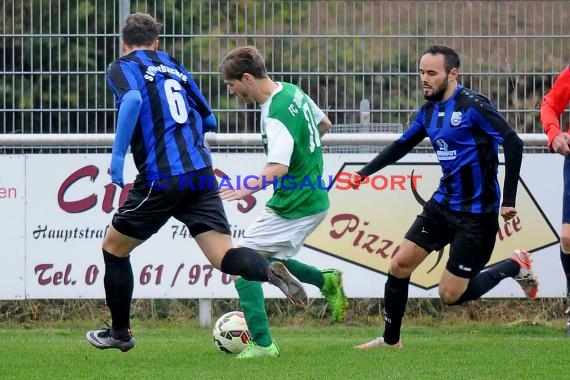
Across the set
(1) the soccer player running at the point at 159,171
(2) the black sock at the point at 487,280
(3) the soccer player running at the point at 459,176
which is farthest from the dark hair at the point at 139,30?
(2) the black sock at the point at 487,280

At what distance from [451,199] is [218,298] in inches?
118

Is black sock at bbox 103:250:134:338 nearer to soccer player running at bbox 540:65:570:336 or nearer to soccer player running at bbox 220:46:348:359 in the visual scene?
soccer player running at bbox 220:46:348:359

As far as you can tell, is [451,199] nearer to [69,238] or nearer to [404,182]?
[404,182]

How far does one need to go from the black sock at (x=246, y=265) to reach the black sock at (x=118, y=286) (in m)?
0.63

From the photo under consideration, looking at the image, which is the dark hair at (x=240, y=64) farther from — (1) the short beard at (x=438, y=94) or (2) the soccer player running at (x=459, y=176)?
Answer: (1) the short beard at (x=438, y=94)

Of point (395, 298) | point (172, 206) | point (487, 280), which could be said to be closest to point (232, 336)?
point (395, 298)

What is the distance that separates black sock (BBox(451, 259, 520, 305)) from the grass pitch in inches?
14.2

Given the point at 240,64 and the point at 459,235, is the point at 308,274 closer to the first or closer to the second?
the point at 459,235

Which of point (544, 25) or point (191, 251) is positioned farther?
point (544, 25)

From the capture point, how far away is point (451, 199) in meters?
7.93

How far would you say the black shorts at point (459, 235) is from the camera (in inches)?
311

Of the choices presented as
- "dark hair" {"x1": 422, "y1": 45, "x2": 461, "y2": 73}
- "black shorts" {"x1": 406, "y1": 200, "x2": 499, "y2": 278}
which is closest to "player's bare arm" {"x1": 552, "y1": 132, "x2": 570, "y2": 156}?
"black shorts" {"x1": 406, "y1": 200, "x2": 499, "y2": 278}

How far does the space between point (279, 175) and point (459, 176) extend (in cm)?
119

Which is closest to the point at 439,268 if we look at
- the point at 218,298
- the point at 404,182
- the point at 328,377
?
the point at 404,182
